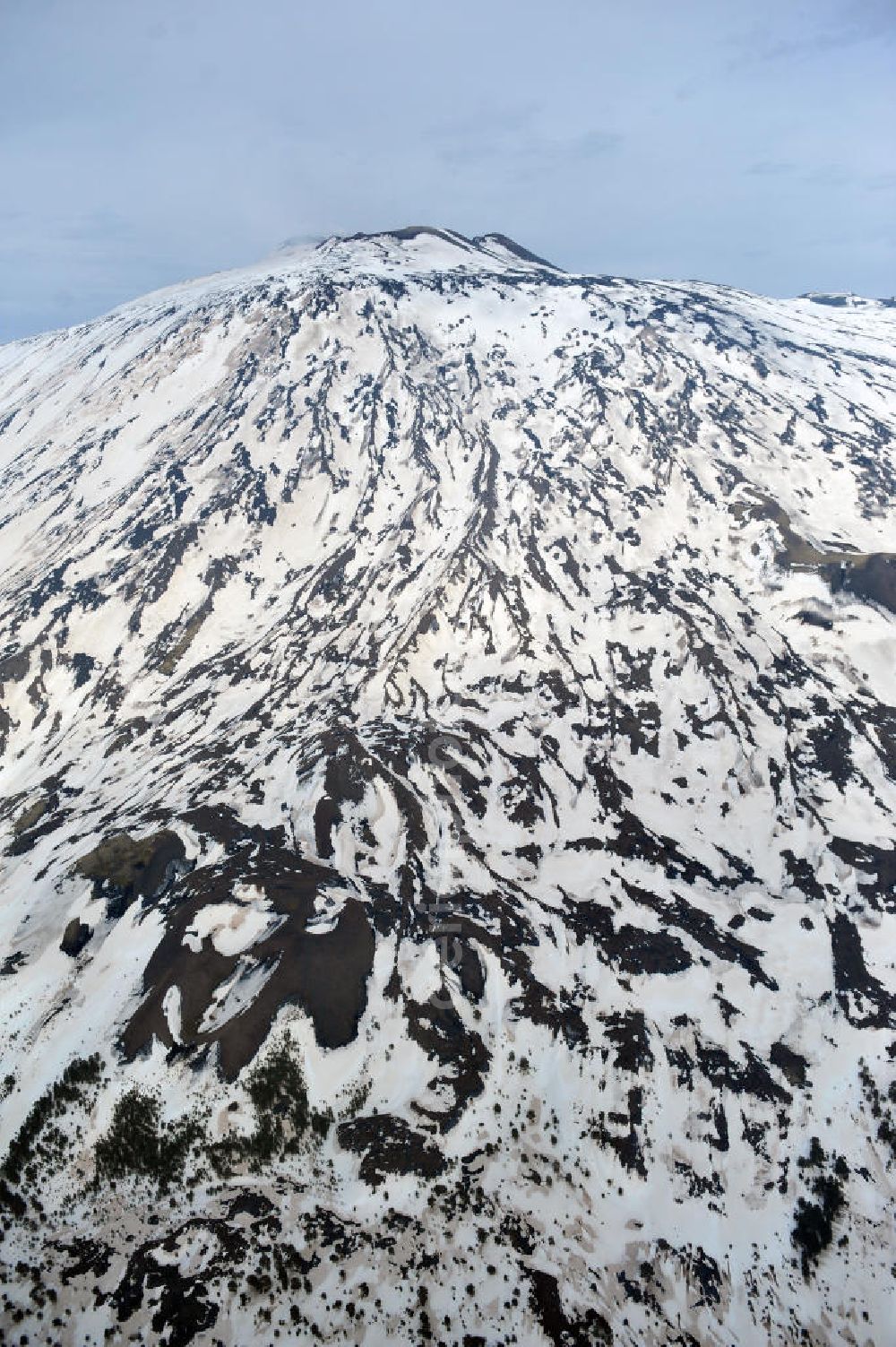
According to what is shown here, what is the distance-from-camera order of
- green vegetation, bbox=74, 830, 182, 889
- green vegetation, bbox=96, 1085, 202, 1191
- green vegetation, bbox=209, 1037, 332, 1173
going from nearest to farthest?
green vegetation, bbox=96, 1085, 202, 1191 → green vegetation, bbox=209, 1037, 332, 1173 → green vegetation, bbox=74, 830, 182, 889

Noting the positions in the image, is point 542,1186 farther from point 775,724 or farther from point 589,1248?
point 775,724

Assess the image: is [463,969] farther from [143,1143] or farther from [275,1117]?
[143,1143]

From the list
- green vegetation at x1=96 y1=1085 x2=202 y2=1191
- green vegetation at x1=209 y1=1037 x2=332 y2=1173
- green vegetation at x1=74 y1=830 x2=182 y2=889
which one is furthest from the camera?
green vegetation at x1=74 y1=830 x2=182 y2=889

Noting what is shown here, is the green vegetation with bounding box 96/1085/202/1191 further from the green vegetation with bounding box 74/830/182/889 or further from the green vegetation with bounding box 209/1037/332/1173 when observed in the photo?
the green vegetation with bounding box 74/830/182/889

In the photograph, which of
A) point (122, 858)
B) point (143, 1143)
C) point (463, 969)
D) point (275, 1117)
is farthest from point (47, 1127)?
point (463, 969)

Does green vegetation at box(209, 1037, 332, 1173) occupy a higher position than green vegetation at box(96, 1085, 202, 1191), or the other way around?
green vegetation at box(96, 1085, 202, 1191)

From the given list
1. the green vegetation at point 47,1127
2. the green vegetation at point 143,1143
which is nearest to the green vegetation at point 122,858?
the green vegetation at point 47,1127

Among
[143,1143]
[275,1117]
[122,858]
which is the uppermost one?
[122,858]

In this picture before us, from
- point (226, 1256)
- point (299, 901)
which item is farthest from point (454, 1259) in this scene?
point (299, 901)

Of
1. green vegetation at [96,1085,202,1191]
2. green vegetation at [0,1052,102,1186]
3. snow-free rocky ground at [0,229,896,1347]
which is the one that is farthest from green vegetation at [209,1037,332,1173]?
green vegetation at [0,1052,102,1186]
